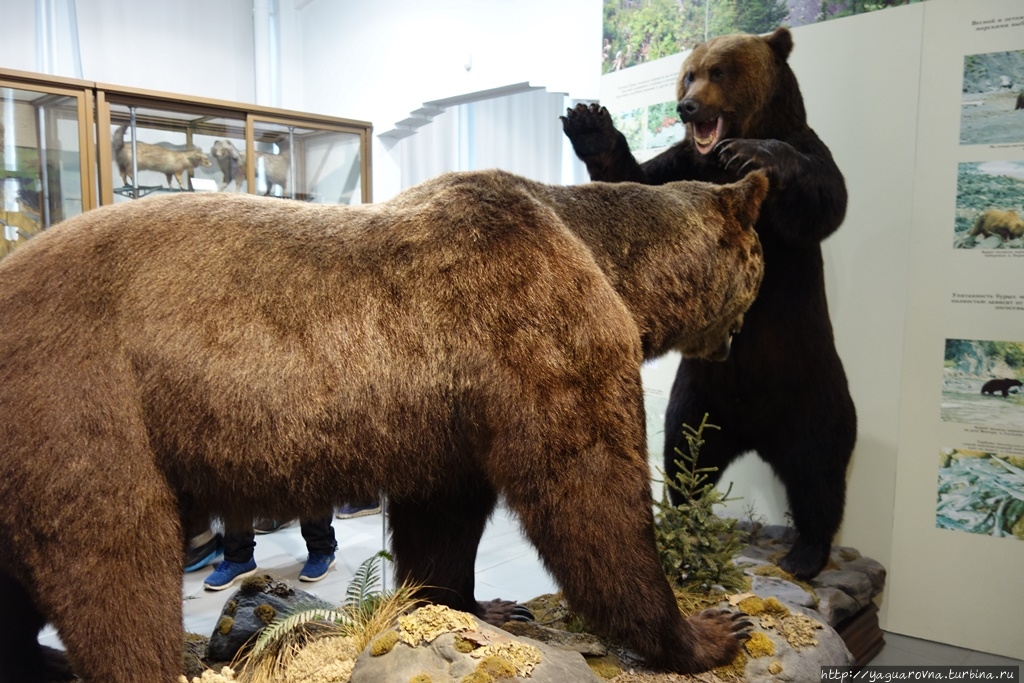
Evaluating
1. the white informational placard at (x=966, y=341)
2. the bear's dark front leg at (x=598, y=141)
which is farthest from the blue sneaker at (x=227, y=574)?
the white informational placard at (x=966, y=341)

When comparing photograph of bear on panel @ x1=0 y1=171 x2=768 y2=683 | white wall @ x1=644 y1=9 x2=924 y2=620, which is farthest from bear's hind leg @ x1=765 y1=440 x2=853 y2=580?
photograph of bear on panel @ x1=0 y1=171 x2=768 y2=683

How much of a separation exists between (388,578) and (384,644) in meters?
2.72

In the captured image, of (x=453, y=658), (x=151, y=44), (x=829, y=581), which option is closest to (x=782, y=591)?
(x=829, y=581)

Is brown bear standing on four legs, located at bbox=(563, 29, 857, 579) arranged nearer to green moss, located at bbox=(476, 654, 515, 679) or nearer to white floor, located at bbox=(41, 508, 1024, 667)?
white floor, located at bbox=(41, 508, 1024, 667)

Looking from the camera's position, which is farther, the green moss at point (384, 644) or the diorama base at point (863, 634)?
the diorama base at point (863, 634)

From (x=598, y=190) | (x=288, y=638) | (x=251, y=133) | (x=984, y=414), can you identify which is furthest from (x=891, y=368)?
(x=251, y=133)

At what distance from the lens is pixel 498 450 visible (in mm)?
2209

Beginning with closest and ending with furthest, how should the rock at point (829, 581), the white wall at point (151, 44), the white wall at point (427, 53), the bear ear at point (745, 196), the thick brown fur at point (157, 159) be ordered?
the bear ear at point (745, 196) < the rock at point (829, 581) < the thick brown fur at point (157, 159) < the white wall at point (427, 53) < the white wall at point (151, 44)

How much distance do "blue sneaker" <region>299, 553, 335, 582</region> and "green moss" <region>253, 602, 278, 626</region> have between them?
5.50 feet

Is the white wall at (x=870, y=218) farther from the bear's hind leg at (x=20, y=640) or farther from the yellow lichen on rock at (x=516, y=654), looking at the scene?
the bear's hind leg at (x=20, y=640)

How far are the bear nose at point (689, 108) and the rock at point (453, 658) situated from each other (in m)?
2.41

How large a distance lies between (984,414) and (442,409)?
3.10 meters

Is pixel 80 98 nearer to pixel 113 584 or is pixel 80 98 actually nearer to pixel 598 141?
pixel 598 141

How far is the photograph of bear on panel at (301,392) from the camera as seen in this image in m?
1.90
